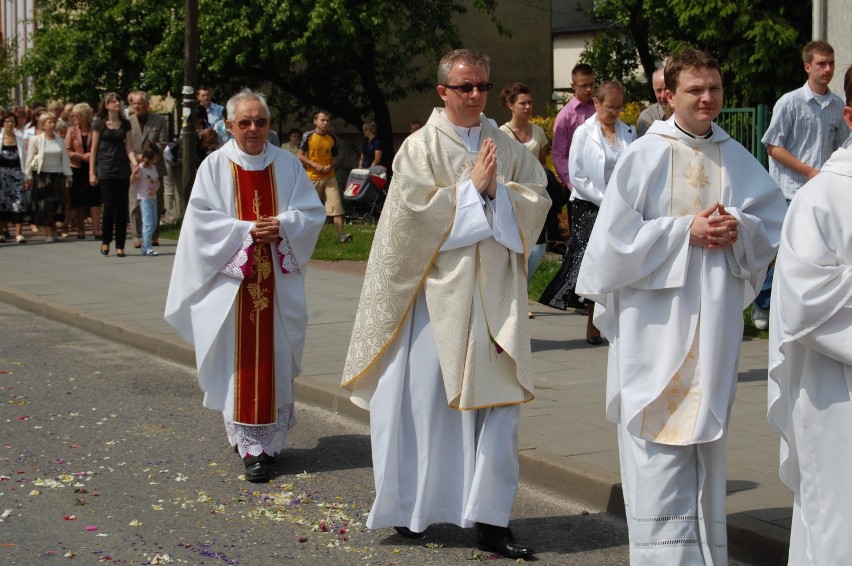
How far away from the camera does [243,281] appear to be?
7.09 meters

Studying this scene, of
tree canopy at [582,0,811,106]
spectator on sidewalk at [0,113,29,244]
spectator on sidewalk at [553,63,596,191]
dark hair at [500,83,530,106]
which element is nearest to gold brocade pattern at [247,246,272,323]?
dark hair at [500,83,530,106]

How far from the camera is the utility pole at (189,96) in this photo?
733 inches

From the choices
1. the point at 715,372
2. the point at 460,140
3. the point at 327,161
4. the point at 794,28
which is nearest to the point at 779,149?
the point at 460,140

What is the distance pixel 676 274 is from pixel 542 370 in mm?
4264

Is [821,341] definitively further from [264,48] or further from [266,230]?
[264,48]

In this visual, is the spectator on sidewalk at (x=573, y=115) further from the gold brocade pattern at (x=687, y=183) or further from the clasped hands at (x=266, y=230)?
the gold brocade pattern at (x=687, y=183)

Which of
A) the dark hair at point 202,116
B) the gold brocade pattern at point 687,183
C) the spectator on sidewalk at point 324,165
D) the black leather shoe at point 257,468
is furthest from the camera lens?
the dark hair at point 202,116

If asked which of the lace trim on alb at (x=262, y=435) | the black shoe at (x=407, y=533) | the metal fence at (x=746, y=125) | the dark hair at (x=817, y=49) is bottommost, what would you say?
the black shoe at (x=407, y=533)

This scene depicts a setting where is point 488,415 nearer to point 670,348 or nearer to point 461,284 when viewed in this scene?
point 461,284

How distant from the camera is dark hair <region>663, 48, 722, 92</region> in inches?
191

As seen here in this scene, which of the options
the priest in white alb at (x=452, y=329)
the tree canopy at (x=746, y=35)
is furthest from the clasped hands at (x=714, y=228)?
the tree canopy at (x=746, y=35)

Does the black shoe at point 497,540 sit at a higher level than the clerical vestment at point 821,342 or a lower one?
lower

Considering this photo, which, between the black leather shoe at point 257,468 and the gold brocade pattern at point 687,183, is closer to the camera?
the gold brocade pattern at point 687,183

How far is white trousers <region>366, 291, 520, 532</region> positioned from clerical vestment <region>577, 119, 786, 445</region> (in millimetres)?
744
